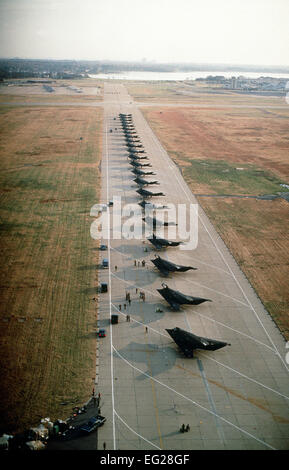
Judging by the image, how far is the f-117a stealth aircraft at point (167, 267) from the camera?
5128cm

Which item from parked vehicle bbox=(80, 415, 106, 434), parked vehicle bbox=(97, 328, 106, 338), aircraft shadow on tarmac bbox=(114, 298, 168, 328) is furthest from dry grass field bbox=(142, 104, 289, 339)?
parked vehicle bbox=(80, 415, 106, 434)

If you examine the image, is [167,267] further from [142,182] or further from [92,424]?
[142,182]

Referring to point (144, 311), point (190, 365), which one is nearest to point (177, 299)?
point (144, 311)

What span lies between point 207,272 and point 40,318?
23.4 m

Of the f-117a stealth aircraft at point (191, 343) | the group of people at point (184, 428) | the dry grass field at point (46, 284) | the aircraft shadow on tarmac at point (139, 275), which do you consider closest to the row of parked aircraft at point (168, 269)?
the f-117a stealth aircraft at point (191, 343)

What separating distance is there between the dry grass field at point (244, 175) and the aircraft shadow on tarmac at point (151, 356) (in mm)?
13597

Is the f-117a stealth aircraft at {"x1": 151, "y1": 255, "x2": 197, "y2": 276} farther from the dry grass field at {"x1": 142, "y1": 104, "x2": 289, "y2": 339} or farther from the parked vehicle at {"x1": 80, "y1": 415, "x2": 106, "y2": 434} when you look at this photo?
the parked vehicle at {"x1": 80, "y1": 415, "x2": 106, "y2": 434}

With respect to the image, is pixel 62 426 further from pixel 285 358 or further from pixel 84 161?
pixel 84 161

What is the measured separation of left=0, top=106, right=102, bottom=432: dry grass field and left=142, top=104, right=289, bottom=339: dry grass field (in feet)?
74.2

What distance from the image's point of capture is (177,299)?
4478 centimetres

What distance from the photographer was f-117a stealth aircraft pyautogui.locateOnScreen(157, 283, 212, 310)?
44719 millimetres
